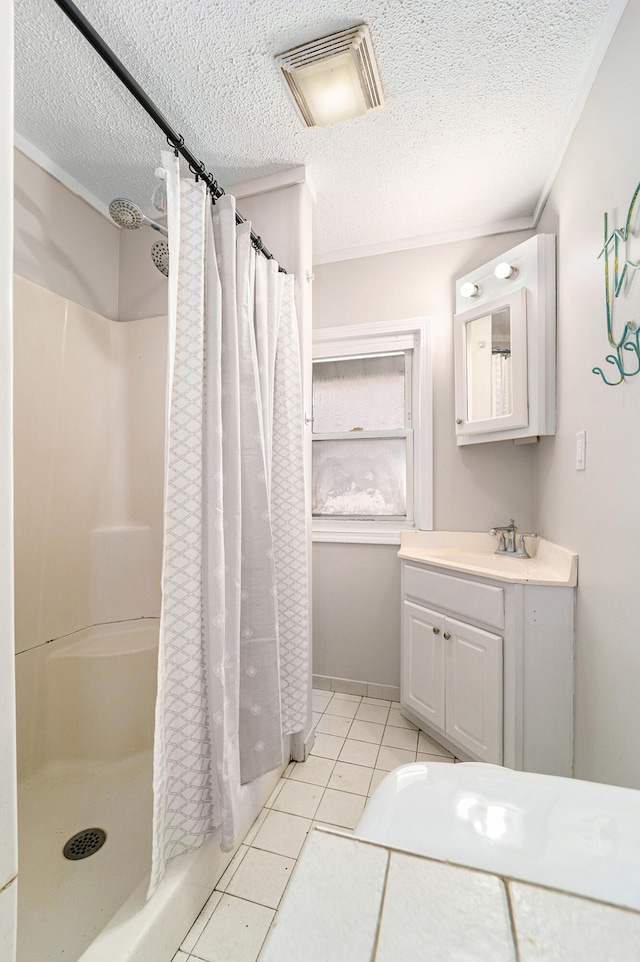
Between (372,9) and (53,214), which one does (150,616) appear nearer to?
(53,214)

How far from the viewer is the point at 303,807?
1.44 metres

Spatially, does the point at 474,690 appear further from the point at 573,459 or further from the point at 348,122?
the point at 348,122

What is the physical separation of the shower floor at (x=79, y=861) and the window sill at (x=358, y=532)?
130 cm

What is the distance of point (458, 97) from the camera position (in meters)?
1.38

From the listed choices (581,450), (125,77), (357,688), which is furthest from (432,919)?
(357,688)

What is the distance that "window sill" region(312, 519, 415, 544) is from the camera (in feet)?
7.34

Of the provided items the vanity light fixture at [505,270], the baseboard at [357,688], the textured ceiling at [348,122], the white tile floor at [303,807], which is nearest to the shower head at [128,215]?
the textured ceiling at [348,122]

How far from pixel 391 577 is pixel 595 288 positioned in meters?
1.56

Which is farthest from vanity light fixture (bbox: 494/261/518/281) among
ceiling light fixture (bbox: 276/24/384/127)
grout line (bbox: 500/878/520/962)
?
grout line (bbox: 500/878/520/962)

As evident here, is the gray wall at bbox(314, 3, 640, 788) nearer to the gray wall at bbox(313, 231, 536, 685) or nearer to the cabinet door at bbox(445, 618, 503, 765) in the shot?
the gray wall at bbox(313, 231, 536, 685)

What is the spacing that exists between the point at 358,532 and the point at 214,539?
1.33 meters

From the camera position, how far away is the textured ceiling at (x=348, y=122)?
1136mm

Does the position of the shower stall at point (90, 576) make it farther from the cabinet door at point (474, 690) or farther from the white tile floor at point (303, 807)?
the cabinet door at point (474, 690)

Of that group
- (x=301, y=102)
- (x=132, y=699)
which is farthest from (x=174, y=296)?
(x=132, y=699)
